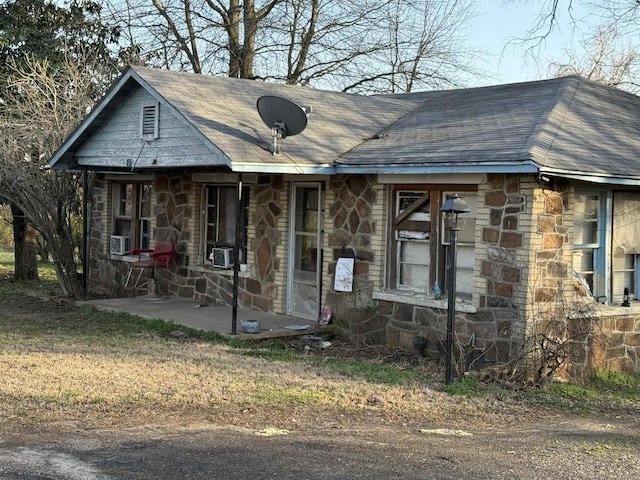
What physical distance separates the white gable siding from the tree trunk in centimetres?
723

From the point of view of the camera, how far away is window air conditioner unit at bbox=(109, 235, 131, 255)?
56.1ft

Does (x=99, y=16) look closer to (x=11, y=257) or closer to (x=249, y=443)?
(x=11, y=257)

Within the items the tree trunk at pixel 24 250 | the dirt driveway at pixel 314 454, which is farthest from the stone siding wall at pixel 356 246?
the tree trunk at pixel 24 250

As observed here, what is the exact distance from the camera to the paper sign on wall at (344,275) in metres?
12.2

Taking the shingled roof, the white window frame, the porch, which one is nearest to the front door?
the porch

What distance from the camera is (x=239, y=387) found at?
877 centimetres

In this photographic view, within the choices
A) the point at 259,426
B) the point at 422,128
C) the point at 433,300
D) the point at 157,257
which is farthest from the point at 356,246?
the point at 259,426

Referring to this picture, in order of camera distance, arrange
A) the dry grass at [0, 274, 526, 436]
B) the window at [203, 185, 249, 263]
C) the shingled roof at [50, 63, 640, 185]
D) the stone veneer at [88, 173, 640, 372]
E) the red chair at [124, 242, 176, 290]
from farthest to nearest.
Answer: the red chair at [124, 242, 176, 290]
the window at [203, 185, 249, 263]
the shingled roof at [50, 63, 640, 185]
the stone veneer at [88, 173, 640, 372]
the dry grass at [0, 274, 526, 436]

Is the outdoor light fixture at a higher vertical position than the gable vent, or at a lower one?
lower

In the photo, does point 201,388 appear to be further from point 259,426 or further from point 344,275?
point 344,275

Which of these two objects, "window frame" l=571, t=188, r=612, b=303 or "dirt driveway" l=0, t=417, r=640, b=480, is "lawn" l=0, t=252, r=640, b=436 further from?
"window frame" l=571, t=188, r=612, b=303

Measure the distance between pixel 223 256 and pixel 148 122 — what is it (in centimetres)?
259

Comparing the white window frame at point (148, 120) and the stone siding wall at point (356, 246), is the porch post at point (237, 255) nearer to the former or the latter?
the stone siding wall at point (356, 246)

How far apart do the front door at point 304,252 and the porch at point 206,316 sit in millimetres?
273
